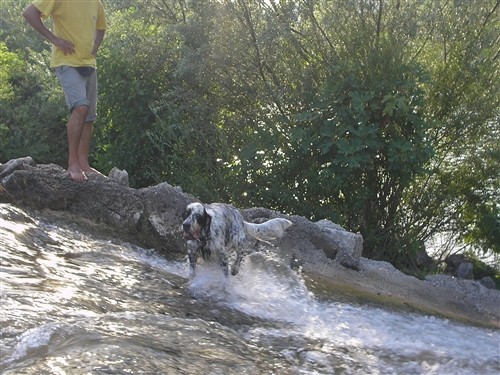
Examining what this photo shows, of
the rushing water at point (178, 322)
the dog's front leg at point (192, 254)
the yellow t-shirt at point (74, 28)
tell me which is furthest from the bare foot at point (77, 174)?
the dog's front leg at point (192, 254)

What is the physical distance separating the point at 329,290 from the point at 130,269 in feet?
6.02

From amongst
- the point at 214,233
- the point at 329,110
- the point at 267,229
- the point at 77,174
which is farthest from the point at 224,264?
the point at 329,110

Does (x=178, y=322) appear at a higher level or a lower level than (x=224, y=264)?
lower

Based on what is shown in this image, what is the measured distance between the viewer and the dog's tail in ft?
23.4

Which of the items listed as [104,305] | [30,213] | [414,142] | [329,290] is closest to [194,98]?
[414,142]

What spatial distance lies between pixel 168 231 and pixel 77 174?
1.14 metres

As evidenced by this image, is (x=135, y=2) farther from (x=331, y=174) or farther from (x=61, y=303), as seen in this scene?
(x=61, y=303)

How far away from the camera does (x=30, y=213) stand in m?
7.18

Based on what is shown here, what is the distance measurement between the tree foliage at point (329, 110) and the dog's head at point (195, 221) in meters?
4.07

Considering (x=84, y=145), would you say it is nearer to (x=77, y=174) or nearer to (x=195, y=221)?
(x=77, y=174)

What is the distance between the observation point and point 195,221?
5965mm

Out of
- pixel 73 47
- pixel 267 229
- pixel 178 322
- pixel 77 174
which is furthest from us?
pixel 77 174

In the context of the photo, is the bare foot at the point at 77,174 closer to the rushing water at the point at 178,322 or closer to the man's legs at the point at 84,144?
the man's legs at the point at 84,144

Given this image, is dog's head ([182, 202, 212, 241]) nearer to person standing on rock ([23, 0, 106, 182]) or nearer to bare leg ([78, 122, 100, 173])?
person standing on rock ([23, 0, 106, 182])
